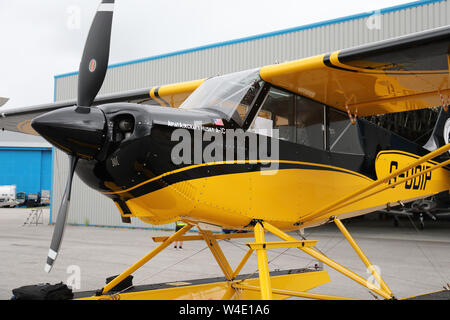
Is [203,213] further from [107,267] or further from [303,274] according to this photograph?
[107,267]

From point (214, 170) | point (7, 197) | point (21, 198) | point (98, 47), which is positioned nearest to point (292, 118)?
point (214, 170)

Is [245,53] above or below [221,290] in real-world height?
above

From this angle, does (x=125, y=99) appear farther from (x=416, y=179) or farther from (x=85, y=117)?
(x=416, y=179)

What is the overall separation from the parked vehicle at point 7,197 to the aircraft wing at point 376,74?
4479 centimetres

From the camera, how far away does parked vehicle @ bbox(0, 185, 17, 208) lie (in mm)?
43031

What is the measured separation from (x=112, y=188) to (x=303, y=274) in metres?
3.61

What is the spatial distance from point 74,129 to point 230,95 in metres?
1.64

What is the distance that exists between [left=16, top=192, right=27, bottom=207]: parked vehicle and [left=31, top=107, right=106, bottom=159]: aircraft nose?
153 ft

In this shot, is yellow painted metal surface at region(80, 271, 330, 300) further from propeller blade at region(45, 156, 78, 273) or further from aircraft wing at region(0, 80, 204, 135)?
aircraft wing at region(0, 80, 204, 135)

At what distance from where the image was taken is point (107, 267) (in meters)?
8.89

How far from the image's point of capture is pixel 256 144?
163 inches

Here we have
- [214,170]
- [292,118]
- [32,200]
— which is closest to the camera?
[214,170]

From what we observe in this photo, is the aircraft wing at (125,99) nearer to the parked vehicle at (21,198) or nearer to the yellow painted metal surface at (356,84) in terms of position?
the yellow painted metal surface at (356,84)

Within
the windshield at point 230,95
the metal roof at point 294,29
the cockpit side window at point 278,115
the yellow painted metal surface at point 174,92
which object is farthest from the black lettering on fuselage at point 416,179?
the metal roof at point 294,29
